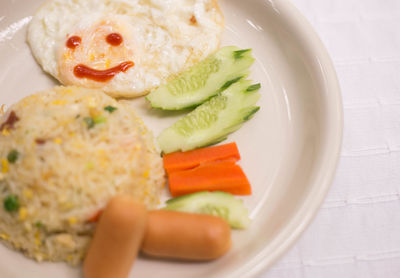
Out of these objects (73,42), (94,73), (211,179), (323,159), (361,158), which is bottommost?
(361,158)

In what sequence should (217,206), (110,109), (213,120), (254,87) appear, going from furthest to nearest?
(254,87), (213,120), (110,109), (217,206)

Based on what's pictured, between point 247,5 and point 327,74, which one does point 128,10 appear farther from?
point 327,74

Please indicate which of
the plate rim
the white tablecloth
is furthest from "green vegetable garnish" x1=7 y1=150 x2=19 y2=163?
the white tablecloth

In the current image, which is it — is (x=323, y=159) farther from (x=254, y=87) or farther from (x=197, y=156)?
(x=197, y=156)

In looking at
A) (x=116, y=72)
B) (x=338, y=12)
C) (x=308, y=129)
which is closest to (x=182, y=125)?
(x=116, y=72)

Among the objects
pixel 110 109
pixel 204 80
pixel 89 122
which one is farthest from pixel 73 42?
pixel 204 80

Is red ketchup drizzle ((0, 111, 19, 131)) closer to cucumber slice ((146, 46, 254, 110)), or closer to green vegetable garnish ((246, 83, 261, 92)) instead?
cucumber slice ((146, 46, 254, 110))

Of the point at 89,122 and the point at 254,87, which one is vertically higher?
the point at 89,122
